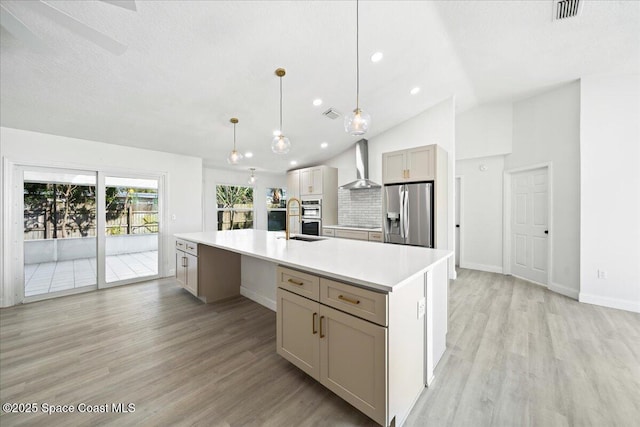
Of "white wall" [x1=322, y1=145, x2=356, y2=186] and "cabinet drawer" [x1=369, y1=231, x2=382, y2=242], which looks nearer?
"cabinet drawer" [x1=369, y1=231, x2=382, y2=242]

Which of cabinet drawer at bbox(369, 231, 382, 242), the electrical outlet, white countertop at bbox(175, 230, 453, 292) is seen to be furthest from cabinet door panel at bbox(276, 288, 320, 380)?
cabinet drawer at bbox(369, 231, 382, 242)

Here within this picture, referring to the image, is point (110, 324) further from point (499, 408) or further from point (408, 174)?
point (408, 174)

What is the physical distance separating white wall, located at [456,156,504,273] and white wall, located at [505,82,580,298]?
707 mm

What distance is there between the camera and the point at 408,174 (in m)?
3.97

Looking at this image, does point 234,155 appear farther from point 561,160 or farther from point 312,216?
point 561,160

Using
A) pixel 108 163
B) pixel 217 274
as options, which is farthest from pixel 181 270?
pixel 108 163

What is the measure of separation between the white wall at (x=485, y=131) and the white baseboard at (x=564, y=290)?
7.76ft

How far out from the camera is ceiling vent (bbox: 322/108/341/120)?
3806 millimetres

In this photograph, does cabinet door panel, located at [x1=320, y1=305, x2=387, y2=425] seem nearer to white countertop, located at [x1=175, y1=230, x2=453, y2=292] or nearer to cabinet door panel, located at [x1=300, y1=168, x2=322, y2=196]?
white countertop, located at [x1=175, y1=230, x2=453, y2=292]

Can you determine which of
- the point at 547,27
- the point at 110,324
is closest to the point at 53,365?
the point at 110,324

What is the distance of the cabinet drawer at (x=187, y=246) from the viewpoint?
10.6ft

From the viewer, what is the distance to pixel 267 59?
2.58 metres

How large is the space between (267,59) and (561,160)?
4.41 meters

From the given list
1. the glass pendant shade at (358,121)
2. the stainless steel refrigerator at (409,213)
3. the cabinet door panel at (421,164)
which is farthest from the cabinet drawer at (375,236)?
the glass pendant shade at (358,121)
